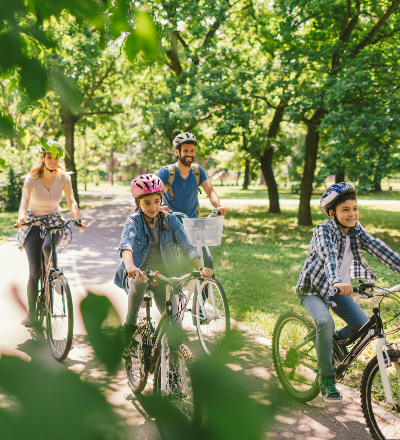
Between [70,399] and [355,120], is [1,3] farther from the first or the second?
[355,120]

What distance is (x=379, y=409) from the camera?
2.91 metres

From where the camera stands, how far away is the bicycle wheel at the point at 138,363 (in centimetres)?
336

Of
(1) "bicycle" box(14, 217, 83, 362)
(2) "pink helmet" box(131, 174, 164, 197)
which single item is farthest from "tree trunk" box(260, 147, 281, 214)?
(2) "pink helmet" box(131, 174, 164, 197)

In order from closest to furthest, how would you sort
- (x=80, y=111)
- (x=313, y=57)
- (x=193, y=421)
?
(x=80, y=111)
(x=193, y=421)
(x=313, y=57)

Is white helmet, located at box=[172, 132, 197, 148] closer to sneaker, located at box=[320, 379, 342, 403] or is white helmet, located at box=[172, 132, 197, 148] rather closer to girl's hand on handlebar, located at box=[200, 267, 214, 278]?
girl's hand on handlebar, located at box=[200, 267, 214, 278]

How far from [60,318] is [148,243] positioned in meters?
1.50

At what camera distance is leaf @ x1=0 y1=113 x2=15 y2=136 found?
95.7 inches

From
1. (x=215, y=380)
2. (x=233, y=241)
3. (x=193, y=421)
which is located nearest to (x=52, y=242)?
(x=215, y=380)

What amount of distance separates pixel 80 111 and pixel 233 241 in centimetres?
1095

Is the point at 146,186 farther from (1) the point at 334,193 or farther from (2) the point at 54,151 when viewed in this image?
(1) the point at 334,193

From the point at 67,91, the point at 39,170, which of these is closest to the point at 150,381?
the point at 39,170

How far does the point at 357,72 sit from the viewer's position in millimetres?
11094

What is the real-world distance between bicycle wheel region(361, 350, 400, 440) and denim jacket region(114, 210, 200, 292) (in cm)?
150

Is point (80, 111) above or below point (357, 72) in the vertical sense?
below
